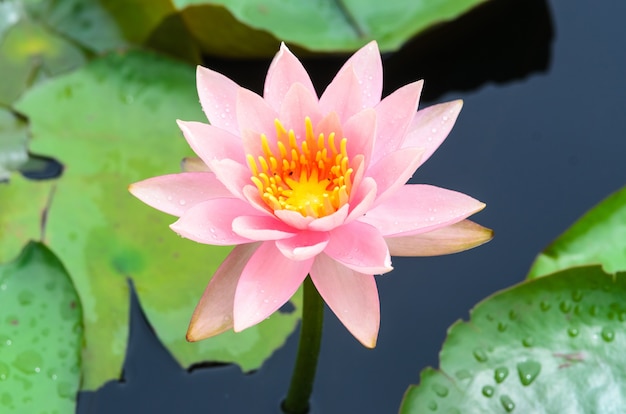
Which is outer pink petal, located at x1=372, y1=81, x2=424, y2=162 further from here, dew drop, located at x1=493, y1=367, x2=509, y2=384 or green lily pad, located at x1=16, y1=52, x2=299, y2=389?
green lily pad, located at x1=16, y1=52, x2=299, y2=389

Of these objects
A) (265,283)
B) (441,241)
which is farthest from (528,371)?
(265,283)

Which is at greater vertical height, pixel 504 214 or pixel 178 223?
pixel 178 223

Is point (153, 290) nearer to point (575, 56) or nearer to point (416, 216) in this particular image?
point (416, 216)

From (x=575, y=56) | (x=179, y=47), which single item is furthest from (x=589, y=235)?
(x=179, y=47)

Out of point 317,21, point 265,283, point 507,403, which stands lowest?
point 507,403

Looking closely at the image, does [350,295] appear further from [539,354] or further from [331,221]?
[539,354]

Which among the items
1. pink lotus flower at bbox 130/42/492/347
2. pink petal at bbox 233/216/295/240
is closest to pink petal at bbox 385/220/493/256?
pink lotus flower at bbox 130/42/492/347
